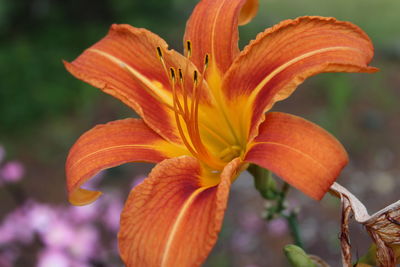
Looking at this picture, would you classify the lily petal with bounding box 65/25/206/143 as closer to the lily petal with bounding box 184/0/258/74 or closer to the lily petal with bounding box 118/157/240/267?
the lily petal with bounding box 184/0/258/74

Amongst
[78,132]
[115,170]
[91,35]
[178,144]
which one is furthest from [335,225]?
[91,35]

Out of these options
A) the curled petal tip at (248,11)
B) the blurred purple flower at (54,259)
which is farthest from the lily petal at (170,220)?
the blurred purple flower at (54,259)

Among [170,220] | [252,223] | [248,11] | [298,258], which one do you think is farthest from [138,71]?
[252,223]

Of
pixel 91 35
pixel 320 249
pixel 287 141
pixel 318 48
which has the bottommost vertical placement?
pixel 320 249

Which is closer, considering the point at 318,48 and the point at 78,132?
the point at 318,48

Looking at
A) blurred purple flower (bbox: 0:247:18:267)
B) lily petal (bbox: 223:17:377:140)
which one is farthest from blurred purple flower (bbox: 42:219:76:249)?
lily petal (bbox: 223:17:377:140)

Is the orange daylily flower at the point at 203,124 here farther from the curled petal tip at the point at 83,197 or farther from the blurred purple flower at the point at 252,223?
the blurred purple flower at the point at 252,223

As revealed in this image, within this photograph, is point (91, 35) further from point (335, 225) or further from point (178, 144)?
point (178, 144)
